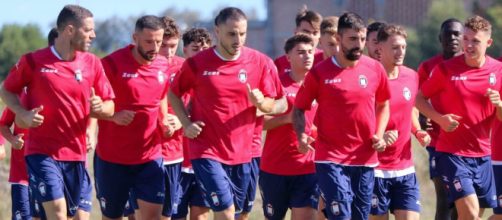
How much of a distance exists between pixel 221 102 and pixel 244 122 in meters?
0.32

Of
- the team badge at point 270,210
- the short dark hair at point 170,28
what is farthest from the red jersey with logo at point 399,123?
the short dark hair at point 170,28

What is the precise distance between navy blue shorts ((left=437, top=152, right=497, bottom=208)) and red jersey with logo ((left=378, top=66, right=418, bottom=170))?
540mm

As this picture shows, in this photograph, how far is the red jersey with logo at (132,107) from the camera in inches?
568

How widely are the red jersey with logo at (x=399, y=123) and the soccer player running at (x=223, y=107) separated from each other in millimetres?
1484

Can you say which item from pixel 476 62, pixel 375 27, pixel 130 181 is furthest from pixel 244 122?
pixel 476 62

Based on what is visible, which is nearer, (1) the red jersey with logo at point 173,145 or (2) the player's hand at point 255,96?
(2) the player's hand at point 255,96

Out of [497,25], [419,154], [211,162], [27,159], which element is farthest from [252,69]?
[497,25]

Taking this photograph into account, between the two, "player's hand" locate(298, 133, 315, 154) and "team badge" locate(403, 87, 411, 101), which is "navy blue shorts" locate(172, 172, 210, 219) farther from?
"team badge" locate(403, 87, 411, 101)

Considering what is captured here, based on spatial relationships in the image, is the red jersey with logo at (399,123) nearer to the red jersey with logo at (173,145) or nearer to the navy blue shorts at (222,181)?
the navy blue shorts at (222,181)

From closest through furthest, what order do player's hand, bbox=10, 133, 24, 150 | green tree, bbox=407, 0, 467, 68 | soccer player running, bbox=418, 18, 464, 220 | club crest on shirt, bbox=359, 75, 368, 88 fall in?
club crest on shirt, bbox=359, 75, 368, 88 → player's hand, bbox=10, 133, 24, 150 → soccer player running, bbox=418, 18, 464, 220 → green tree, bbox=407, 0, 467, 68

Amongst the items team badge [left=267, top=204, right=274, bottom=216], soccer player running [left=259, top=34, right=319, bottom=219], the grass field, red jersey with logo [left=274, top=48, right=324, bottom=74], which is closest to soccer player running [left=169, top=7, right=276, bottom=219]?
soccer player running [left=259, top=34, right=319, bottom=219]

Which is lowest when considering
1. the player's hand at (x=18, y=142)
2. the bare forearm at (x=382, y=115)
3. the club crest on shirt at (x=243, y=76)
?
the player's hand at (x=18, y=142)

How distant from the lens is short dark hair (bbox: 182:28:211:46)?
16.0 m

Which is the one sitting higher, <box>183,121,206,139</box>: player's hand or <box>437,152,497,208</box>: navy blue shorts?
<box>183,121,206,139</box>: player's hand
